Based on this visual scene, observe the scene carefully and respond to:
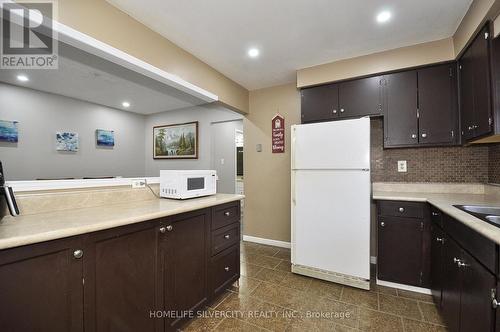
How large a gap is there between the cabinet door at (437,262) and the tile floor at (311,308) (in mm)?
153

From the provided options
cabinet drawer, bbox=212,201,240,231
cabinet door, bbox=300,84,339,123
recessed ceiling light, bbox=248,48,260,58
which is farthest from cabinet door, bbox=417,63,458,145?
cabinet drawer, bbox=212,201,240,231

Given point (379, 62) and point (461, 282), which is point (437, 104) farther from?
point (461, 282)

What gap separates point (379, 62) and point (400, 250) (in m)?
2.00

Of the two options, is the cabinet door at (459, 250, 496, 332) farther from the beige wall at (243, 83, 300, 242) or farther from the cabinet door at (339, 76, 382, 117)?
the beige wall at (243, 83, 300, 242)

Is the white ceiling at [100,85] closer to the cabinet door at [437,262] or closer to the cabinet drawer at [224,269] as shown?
the cabinet drawer at [224,269]

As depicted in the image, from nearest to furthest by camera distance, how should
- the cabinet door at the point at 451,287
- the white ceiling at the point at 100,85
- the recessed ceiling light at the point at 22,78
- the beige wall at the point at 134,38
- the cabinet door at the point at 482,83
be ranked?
the cabinet door at the point at 451,287, the beige wall at the point at 134,38, the cabinet door at the point at 482,83, the white ceiling at the point at 100,85, the recessed ceiling light at the point at 22,78

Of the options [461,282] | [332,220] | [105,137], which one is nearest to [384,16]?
[332,220]

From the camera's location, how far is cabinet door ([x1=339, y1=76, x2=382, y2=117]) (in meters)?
2.50

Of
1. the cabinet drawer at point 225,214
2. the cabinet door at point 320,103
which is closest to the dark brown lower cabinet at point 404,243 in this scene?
the cabinet door at point 320,103

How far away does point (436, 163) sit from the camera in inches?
98.7

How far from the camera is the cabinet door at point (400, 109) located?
2375 millimetres

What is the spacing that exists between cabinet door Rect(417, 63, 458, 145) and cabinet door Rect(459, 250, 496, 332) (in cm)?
146

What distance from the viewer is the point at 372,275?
98.6 inches

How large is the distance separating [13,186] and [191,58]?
6.26 feet
